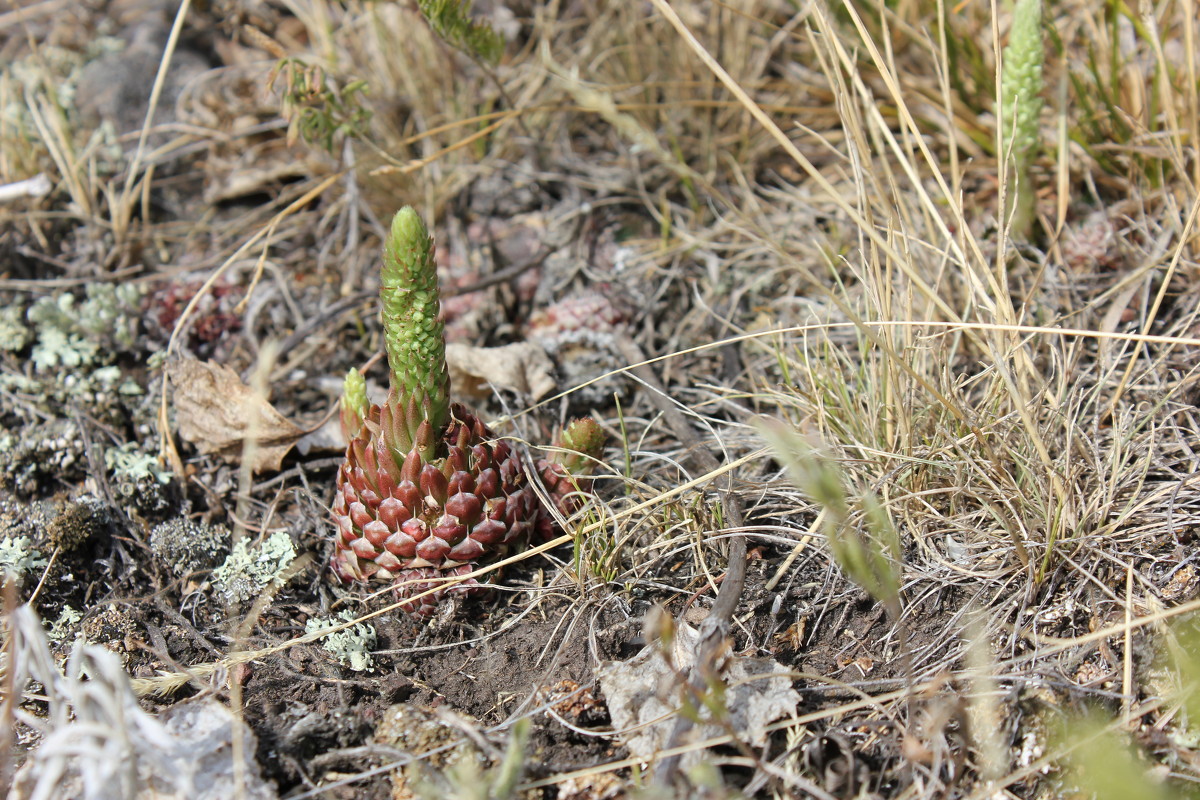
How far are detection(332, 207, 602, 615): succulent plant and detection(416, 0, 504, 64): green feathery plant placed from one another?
1.08 m

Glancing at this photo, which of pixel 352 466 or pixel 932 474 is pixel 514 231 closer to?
pixel 352 466

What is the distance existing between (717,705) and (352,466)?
1.03 meters

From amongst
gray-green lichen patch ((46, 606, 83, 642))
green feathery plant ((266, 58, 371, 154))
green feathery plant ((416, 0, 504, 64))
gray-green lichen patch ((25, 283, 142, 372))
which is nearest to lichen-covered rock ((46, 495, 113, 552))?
gray-green lichen patch ((46, 606, 83, 642))

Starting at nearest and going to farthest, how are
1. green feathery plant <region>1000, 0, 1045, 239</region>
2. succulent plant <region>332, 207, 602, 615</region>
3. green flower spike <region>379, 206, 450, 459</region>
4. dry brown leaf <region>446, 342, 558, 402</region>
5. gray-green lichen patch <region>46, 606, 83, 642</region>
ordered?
green flower spike <region>379, 206, 450, 459</region> < succulent plant <region>332, 207, 602, 615</region> < gray-green lichen patch <region>46, 606, 83, 642</region> < green feathery plant <region>1000, 0, 1045, 239</region> < dry brown leaf <region>446, 342, 558, 402</region>

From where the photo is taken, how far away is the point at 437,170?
3168 mm

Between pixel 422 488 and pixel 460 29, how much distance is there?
54.6 inches

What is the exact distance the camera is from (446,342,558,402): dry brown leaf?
8.23 feet

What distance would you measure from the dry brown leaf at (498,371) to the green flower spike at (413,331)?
579 mm

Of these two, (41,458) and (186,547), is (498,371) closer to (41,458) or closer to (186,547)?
(186,547)

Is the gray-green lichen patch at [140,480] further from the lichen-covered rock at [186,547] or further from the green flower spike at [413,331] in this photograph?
the green flower spike at [413,331]

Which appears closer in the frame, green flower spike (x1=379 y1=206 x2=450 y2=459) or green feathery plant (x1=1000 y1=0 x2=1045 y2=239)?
green flower spike (x1=379 y1=206 x2=450 y2=459)

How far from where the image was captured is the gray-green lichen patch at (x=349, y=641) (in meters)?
1.90

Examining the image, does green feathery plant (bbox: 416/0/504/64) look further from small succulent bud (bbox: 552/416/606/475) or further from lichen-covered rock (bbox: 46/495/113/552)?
lichen-covered rock (bbox: 46/495/113/552)

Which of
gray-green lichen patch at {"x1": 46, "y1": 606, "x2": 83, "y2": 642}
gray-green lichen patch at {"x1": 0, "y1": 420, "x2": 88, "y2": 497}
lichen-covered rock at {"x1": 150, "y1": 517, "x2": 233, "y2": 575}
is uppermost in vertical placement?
gray-green lichen patch at {"x1": 0, "y1": 420, "x2": 88, "y2": 497}
